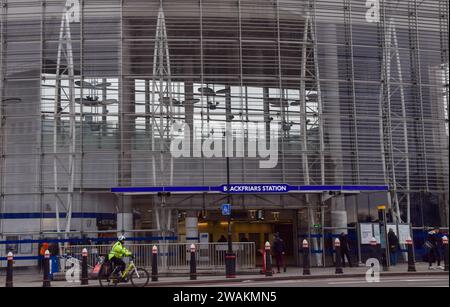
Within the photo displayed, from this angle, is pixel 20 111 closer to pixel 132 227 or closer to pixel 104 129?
pixel 104 129

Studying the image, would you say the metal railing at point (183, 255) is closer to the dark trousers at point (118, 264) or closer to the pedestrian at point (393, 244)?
the dark trousers at point (118, 264)

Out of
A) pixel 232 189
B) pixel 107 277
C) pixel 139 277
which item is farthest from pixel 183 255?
pixel 107 277

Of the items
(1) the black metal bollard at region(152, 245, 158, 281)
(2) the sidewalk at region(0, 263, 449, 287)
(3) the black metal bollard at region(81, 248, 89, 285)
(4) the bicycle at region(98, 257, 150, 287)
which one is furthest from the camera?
(1) the black metal bollard at region(152, 245, 158, 281)

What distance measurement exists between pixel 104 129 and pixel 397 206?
13777mm

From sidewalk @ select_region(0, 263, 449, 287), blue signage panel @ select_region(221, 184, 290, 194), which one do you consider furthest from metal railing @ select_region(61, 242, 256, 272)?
blue signage panel @ select_region(221, 184, 290, 194)

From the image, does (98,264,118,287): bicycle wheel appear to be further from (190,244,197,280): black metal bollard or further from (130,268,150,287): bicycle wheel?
(190,244,197,280): black metal bollard

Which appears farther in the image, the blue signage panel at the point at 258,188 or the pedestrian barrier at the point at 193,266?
the blue signage panel at the point at 258,188

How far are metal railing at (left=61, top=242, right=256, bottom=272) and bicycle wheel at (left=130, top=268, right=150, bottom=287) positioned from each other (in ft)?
13.0

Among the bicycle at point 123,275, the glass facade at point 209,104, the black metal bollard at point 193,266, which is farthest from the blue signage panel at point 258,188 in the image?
Answer: the bicycle at point 123,275

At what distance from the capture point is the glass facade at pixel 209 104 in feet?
94.9

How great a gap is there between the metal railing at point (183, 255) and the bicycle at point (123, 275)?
3.96 meters

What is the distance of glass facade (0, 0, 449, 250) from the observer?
2892 centimetres

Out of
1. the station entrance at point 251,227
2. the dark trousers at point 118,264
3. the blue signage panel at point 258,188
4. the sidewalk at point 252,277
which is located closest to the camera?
the dark trousers at point 118,264

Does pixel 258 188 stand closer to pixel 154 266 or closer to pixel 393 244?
pixel 154 266
